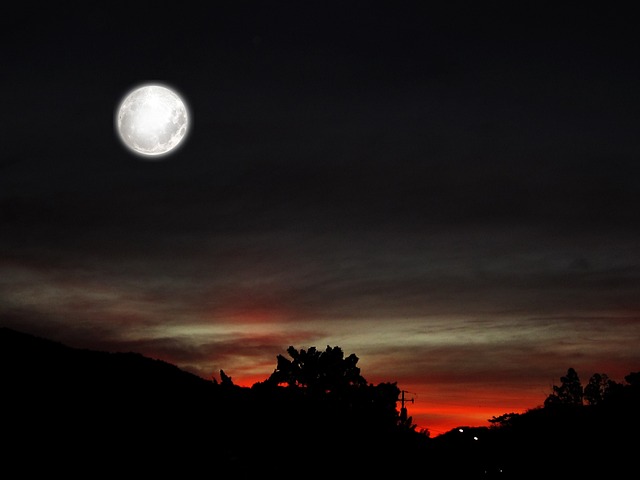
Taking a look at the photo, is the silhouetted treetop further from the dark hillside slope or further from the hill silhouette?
the dark hillside slope

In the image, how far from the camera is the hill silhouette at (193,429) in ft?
75.9

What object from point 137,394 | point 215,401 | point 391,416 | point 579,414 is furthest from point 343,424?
point 391,416

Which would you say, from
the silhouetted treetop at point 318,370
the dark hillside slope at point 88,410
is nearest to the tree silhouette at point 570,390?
the silhouetted treetop at point 318,370

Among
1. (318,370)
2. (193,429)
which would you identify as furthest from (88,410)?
(318,370)

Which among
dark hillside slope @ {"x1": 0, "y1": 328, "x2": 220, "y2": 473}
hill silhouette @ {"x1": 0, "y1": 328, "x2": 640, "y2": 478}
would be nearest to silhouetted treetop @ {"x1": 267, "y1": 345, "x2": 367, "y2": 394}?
hill silhouette @ {"x1": 0, "y1": 328, "x2": 640, "y2": 478}

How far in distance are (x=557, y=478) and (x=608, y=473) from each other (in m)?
6.49

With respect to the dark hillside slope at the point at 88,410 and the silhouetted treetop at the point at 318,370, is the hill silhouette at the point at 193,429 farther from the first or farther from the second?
the silhouetted treetop at the point at 318,370

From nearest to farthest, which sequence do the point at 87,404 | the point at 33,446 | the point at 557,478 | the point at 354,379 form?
the point at 33,446 < the point at 87,404 < the point at 557,478 < the point at 354,379

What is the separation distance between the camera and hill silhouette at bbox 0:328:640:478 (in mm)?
23125

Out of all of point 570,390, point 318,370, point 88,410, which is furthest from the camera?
point 570,390

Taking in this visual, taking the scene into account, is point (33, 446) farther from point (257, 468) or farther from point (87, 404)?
point (257, 468)

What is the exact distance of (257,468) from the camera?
26250 millimetres

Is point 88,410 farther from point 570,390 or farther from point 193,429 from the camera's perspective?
point 570,390

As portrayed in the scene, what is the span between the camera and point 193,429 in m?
27.5
